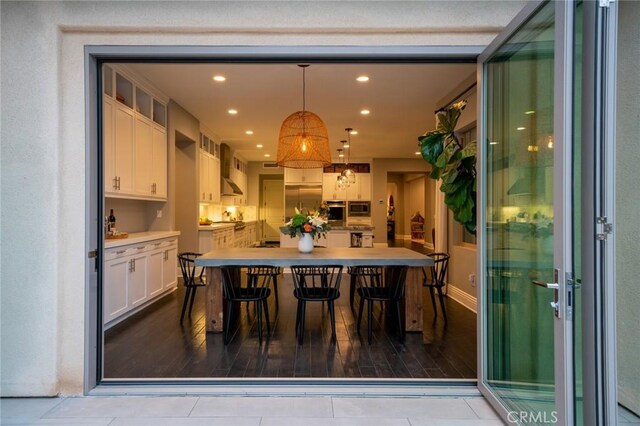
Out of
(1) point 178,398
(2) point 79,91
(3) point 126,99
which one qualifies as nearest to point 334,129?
(3) point 126,99

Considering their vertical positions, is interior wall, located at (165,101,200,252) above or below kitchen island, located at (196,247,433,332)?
above

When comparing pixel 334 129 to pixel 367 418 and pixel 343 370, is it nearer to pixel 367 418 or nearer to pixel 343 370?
pixel 343 370

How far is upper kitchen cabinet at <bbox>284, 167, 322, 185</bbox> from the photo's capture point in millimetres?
10312

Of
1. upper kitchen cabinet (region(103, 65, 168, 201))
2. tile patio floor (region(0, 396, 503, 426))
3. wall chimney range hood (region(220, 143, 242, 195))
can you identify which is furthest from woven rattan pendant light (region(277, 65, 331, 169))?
wall chimney range hood (region(220, 143, 242, 195))

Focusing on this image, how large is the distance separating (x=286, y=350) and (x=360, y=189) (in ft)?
25.0

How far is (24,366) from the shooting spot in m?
2.37

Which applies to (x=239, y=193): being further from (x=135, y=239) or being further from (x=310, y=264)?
(x=310, y=264)

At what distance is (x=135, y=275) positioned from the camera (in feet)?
14.0

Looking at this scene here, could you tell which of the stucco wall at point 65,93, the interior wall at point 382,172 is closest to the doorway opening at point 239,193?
the stucco wall at point 65,93

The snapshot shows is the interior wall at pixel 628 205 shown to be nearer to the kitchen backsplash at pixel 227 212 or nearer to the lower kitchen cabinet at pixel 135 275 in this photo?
the lower kitchen cabinet at pixel 135 275

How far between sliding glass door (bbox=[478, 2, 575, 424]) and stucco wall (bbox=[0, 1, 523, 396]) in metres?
0.58

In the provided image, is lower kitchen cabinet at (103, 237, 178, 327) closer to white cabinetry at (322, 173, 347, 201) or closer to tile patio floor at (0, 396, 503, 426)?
tile patio floor at (0, 396, 503, 426)

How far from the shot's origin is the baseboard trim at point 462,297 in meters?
4.65

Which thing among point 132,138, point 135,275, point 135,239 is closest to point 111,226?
point 135,239
